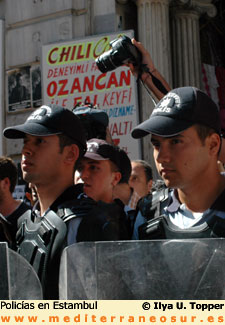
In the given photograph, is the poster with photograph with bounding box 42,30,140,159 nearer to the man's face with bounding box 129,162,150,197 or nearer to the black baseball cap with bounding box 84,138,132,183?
the man's face with bounding box 129,162,150,197

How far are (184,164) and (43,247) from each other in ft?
1.81

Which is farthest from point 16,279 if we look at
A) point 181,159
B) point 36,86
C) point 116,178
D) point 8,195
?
point 36,86

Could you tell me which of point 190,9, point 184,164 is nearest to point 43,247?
point 184,164

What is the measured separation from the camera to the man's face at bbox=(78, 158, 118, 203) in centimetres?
287

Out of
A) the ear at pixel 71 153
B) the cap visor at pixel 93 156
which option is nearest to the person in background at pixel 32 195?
the cap visor at pixel 93 156

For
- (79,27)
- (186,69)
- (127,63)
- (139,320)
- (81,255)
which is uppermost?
(79,27)

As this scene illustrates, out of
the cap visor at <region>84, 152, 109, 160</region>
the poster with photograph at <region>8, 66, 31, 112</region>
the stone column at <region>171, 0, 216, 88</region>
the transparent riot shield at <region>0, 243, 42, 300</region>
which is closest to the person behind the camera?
the transparent riot shield at <region>0, 243, 42, 300</region>

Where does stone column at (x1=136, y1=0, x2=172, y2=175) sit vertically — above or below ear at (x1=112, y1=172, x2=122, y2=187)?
above

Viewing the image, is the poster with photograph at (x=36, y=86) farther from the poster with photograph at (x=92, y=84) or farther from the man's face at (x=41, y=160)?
the man's face at (x=41, y=160)

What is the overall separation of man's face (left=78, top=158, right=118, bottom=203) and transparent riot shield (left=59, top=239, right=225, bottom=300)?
1.42 meters

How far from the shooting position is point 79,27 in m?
9.95

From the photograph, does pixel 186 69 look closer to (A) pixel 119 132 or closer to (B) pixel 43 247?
(A) pixel 119 132

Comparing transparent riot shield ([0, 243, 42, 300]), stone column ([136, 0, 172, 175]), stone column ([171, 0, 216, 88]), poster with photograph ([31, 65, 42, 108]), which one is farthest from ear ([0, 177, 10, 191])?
poster with photograph ([31, 65, 42, 108])

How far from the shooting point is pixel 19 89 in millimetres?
10594
